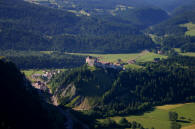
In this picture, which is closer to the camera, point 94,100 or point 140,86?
point 94,100

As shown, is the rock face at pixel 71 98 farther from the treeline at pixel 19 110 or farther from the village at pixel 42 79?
the treeline at pixel 19 110

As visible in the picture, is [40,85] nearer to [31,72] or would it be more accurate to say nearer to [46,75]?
[46,75]

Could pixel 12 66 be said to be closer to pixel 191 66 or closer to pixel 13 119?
pixel 13 119

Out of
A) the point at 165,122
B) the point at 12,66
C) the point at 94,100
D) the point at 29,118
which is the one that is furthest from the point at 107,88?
the point at 29,118

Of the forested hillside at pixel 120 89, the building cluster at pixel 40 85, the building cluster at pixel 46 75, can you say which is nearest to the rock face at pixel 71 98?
the forested hillside at pixel 120 89

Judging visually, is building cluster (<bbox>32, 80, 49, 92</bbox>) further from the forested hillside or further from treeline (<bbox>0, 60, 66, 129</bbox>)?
treeline (<bbox>0, 60, 66, 129</bbox>)

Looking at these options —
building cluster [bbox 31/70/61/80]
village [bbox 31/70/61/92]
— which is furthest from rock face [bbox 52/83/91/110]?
building cluster [bbox 31/70/61/80]
